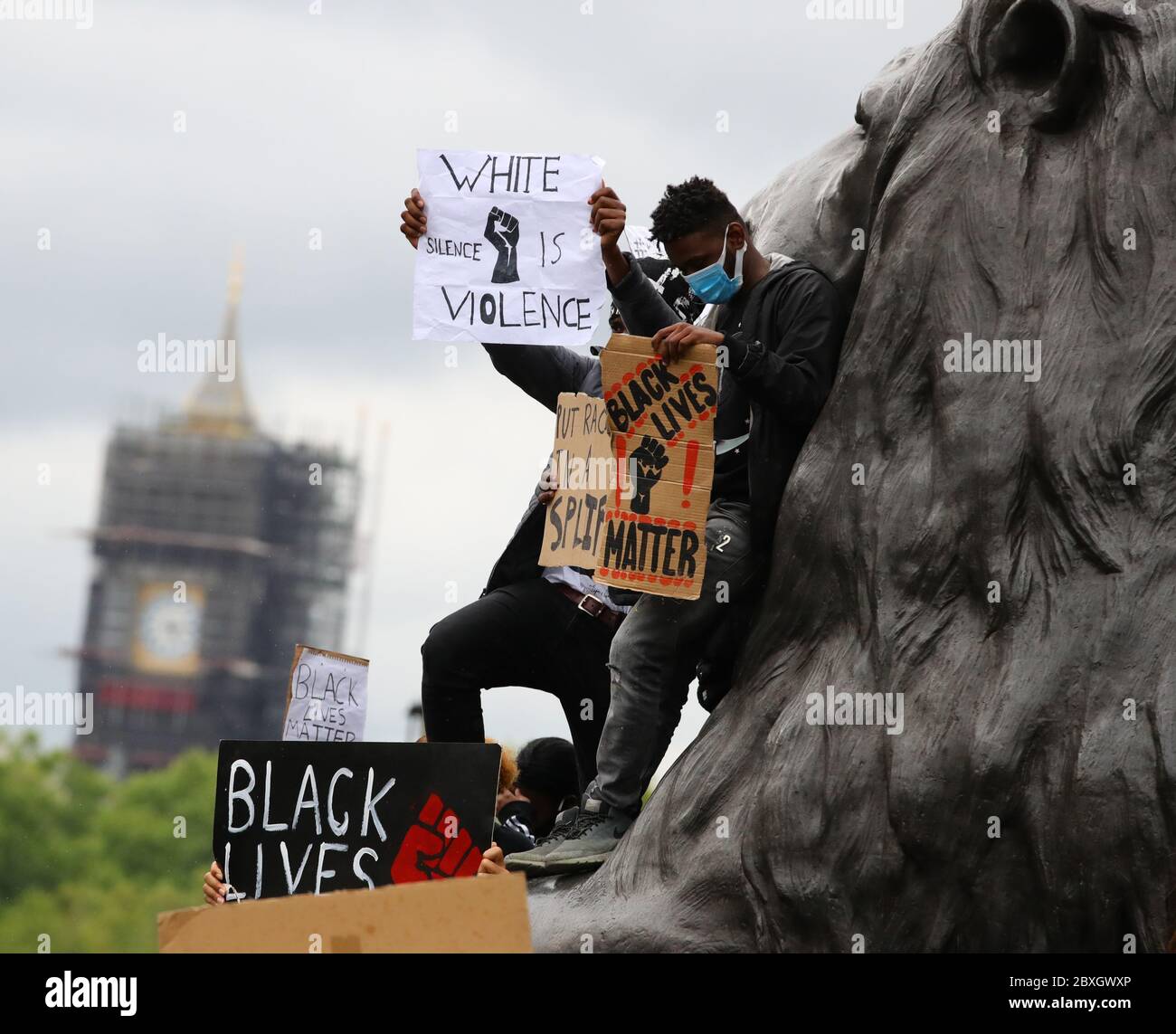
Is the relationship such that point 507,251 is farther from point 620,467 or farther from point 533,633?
point 533,633

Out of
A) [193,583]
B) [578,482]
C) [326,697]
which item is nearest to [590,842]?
[578,482]

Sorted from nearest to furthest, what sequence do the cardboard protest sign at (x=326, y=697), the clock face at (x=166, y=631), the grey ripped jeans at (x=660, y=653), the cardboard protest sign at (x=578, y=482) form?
the grey ripped jeans at (x=660, y=653) < the cardboard protest sign at (x=578, y=482) < the cardboard protest sign at (x=326, y=697) < the clock face at (x=166, y=631)

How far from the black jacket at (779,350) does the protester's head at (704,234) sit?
0.50 ft

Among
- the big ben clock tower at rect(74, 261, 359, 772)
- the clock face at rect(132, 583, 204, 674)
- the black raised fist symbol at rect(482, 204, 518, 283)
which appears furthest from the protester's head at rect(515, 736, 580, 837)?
the clock face at rect(132, 583, 204, 674)

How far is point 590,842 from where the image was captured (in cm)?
747

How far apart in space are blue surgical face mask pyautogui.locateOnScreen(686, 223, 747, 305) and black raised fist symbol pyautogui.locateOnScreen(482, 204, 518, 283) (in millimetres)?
688

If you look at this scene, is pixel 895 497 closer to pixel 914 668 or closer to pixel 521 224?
pixel 914 668

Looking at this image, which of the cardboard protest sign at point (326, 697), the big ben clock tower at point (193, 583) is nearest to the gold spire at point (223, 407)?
the big ben clock tower at point (193, 583)

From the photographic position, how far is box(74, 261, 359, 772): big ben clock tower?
130500 mm

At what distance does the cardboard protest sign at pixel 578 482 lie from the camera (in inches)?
293

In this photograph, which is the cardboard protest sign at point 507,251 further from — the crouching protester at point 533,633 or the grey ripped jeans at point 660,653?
the grey ripped jeans at point 660,653

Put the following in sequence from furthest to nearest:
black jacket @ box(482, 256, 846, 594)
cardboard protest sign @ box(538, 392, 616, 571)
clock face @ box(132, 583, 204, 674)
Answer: clock face @ box(132, 583, 204, 674) < cardboard protest sign @ box(538, 392, 616, 571) < black jacket @ box(482, 256, 846, 594)

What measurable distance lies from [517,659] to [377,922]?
2.56m

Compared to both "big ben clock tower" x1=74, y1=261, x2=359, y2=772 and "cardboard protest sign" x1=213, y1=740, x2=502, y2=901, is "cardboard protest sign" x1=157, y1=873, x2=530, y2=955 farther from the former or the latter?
"big ben clock tower" x1=74, y1=261, x2=359, y2=772
